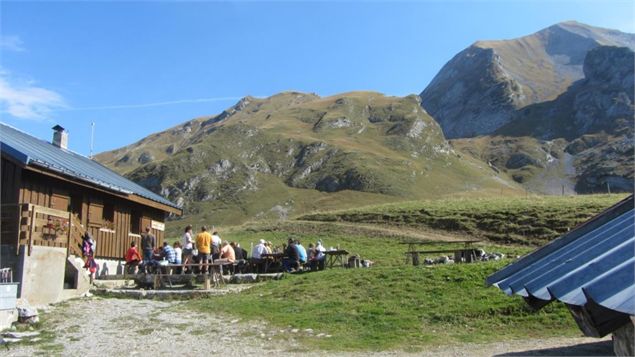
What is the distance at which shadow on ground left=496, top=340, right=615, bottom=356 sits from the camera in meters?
10.6

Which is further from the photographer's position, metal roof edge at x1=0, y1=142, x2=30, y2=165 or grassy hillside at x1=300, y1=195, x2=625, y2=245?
grassy hillside at x1=300, y1=195, x2=625, y2=245

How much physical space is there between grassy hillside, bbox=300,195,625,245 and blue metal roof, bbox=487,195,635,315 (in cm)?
2864

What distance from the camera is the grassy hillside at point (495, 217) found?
3719cm

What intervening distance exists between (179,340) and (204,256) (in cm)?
903

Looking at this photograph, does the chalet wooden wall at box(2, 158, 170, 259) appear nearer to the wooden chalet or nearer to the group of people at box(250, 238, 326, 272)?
the wooden chalet

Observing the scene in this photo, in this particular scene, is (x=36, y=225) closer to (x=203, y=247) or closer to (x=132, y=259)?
(x=132, y=259)

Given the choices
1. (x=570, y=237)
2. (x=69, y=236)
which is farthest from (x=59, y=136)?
(x=570, y=237)

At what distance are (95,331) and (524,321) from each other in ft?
33.1

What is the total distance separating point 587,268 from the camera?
5.13 m

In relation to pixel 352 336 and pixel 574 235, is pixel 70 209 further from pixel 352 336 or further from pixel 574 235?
pixel 574 235

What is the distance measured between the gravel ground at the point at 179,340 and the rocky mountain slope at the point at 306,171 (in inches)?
4201

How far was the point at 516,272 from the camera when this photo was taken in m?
7.01

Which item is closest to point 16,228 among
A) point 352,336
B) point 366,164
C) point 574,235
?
point 352,336

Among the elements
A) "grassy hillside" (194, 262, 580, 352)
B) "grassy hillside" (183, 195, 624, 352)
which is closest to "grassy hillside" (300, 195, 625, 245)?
"grassy hillside" (183, 195, 624, 352)
